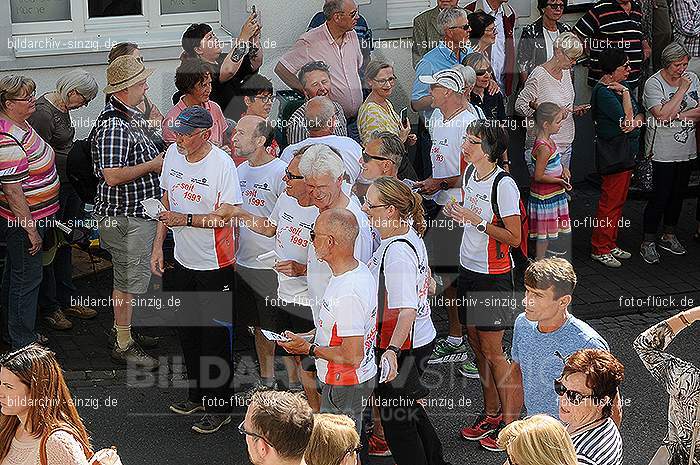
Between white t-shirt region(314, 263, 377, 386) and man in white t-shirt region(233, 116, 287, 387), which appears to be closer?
white t-shirt region(314, 263, 377, 386)

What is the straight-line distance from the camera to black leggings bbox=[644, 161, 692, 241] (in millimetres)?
11102

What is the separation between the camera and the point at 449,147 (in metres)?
8.87

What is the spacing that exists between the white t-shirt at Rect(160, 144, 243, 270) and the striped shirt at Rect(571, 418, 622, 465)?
3.17m

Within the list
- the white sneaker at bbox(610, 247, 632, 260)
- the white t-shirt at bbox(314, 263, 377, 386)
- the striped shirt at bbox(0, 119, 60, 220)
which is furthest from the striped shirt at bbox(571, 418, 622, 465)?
the white sneaker at bbox(610, 247, 632, 260)

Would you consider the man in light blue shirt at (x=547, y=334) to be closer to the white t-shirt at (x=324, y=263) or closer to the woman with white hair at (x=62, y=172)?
the white t-shirt at (x=324, y=263)

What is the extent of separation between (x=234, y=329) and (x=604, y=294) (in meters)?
3.31

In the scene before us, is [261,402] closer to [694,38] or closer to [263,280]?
[263,280]

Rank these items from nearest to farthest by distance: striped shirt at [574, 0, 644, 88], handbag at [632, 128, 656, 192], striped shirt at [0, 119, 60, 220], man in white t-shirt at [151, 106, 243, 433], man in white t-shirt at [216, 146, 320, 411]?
man in white t-shirt at [216, 146, 320, 411], man in white t-shirt at [151, 106, 243, 433], striped shirt at [0, 119, 60, 220], striped shirt at [574, 0, 644, 88], handbag at [632, 128, 656, 192]

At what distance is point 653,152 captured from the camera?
36.6ft

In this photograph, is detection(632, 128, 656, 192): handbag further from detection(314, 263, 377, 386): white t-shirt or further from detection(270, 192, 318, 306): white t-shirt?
detection(314, 263, 377, 386): white t-shirt

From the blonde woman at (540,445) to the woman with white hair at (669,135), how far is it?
6.37m

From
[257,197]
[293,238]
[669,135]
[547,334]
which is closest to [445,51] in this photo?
[669,135]

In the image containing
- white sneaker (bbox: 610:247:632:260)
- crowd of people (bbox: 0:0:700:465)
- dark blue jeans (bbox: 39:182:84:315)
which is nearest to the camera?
crowd of people (bbox: 0:0:700:465)

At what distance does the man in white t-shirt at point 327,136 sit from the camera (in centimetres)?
811
